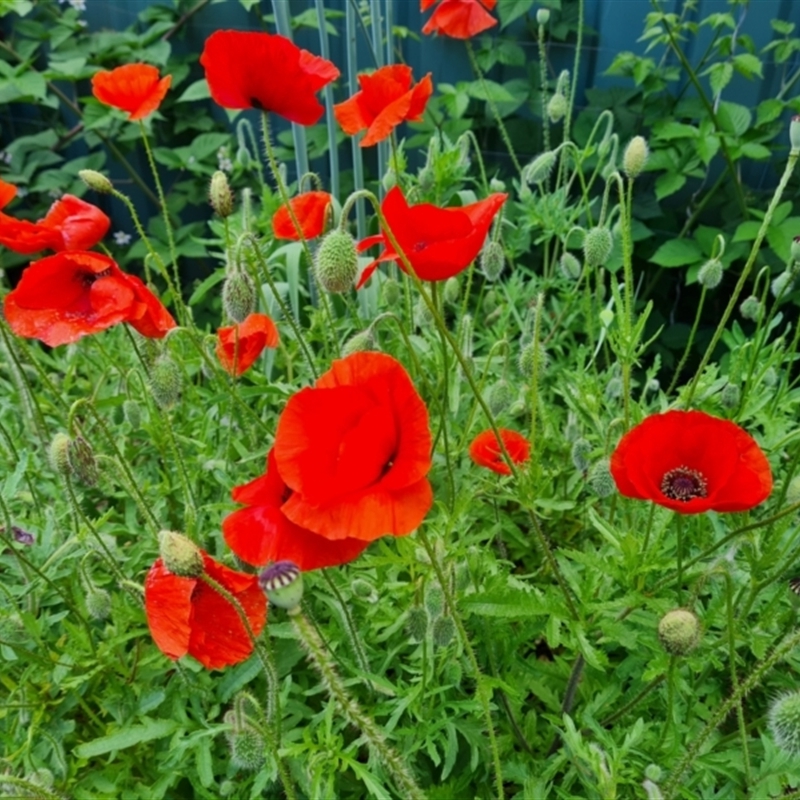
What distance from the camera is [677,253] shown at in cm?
254

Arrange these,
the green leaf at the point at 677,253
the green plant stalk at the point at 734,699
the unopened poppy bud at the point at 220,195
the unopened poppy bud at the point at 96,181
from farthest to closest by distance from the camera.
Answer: the green leaf at the point at 677,253, the unopened poppy bud at the point at 96,181, the unopened poppy bud at the point at 220,195, the green plant stalk at the point at 734,699

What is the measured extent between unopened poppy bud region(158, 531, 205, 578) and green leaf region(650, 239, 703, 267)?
203 centimetres

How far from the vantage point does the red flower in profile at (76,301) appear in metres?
1.03

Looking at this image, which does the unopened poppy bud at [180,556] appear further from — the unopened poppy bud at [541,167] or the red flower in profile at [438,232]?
the unopened poppy bud at [541,167]

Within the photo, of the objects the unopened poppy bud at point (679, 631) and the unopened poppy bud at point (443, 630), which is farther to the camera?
the unopened poppy bud at point (443, 630)

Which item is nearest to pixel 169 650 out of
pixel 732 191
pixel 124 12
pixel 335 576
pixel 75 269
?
pixel 335 576

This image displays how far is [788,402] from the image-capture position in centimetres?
143

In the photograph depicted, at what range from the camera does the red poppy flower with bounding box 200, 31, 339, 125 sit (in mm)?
1060

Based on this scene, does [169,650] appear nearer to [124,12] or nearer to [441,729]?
[441,729]

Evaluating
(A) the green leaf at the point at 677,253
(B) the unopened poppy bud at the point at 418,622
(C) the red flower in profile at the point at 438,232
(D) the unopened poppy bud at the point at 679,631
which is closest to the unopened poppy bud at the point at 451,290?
(C) the red flower in profile at the point at 438,232

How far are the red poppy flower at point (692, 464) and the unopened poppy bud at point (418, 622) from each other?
0.33 meters

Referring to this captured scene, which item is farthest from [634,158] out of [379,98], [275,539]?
[275,539]

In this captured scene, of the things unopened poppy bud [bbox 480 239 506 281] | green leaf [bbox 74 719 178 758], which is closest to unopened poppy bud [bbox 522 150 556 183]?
unopened poppy bud [bbox 480 239 506 281]

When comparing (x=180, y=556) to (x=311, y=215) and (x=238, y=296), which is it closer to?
(x=238, y=296)
